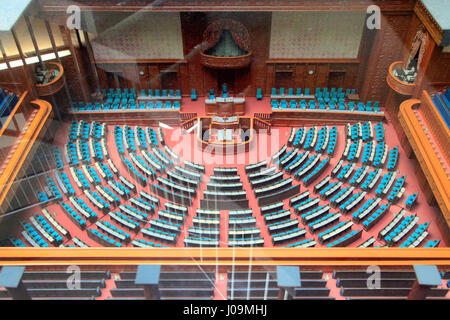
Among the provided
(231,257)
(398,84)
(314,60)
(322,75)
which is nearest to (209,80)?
(314,60)

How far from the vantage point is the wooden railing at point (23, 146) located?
12031 millimetres

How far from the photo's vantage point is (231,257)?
9.78 metres

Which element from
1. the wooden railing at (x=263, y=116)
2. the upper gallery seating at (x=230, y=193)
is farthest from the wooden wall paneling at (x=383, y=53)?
the wooden railing at (x=263, y=116)

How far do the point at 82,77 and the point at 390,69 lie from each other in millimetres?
14076

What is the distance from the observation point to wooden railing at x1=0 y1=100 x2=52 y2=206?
12.0 metres

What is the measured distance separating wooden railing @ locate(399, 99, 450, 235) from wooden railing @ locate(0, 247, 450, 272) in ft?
7.73

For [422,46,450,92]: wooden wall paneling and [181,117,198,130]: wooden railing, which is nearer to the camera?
[422,46,450,92]: wooden wall paneling

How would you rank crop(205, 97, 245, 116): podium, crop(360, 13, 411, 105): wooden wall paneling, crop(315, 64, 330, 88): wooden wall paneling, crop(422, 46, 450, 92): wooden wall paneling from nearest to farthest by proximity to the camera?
crop(422, 46, 450, 92): wooden wall paneling, crop(360, 13, 411, 105): wooden wall paneling, crop(205, 97, 245, 116): podium, crop(315, 64, 330, 88): wooden wall paneling

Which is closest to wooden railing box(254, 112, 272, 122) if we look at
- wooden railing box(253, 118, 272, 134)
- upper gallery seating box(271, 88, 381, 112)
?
wooden railing box(253, 118, 272, 134)

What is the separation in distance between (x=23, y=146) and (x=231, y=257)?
8668mm

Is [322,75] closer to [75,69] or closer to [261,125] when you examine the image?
[261,125]

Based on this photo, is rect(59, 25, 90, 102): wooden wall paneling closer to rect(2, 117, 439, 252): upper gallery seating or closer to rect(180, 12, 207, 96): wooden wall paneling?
rect(2, 117, 439, 252): upper gallery seating

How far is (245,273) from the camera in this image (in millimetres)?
9461

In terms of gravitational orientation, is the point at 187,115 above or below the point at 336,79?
below
